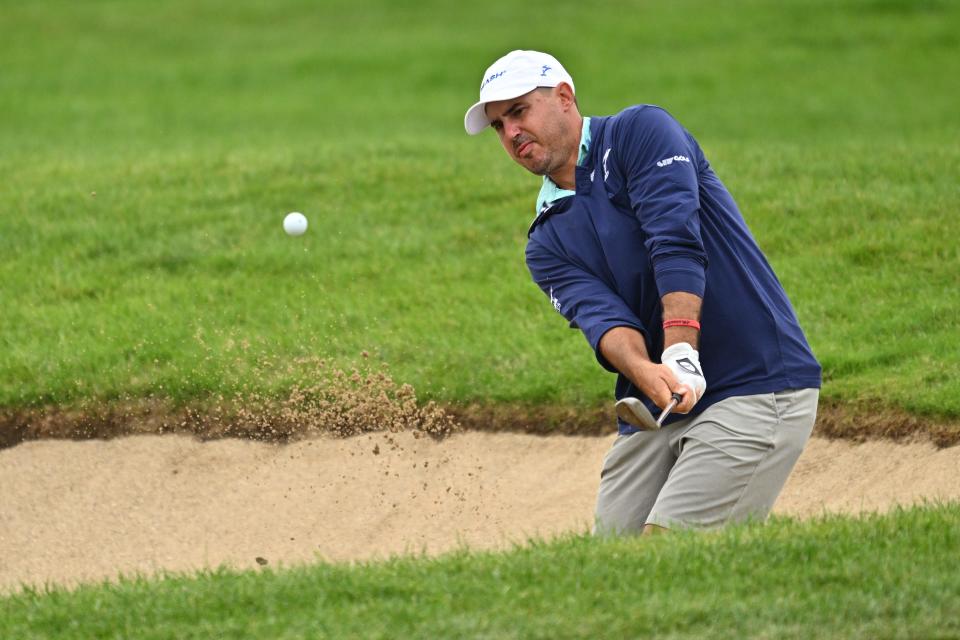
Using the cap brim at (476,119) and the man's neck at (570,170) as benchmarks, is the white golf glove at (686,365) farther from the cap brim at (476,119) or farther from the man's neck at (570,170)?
the cap brim at (476,119)

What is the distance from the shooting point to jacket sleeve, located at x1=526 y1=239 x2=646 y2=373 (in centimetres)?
595

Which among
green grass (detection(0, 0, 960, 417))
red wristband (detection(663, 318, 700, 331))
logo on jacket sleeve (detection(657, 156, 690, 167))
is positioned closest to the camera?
red wristband (detection(663, 318, 700, 331))

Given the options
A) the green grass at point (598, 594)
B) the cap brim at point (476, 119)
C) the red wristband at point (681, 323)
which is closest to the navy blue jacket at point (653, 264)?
the red wristband at point (681, 323)

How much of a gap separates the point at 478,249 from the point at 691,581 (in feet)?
23.3

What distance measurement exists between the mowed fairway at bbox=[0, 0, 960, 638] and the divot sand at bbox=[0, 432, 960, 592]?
348mm

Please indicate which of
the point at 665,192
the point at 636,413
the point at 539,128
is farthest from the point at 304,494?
the point at 665,192

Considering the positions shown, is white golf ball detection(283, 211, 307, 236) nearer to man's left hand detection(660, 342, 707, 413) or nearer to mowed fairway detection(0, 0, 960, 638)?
mowed fairway detection(0, 0, 960, 638)

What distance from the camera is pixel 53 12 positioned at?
33.6m

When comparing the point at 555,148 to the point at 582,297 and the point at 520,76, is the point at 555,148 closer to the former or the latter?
the point at 520,76

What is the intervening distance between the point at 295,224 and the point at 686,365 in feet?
23.9

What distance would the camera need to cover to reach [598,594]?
17.5 ft

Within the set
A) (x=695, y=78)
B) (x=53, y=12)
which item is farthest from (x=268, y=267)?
(x=53, y=12)

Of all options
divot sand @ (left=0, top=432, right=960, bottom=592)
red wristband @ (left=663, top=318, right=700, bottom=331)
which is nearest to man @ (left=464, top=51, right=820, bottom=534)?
red wristband @ (left=663, top=318, right=700, bottom=331)

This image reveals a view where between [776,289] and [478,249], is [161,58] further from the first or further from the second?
[776,289]
